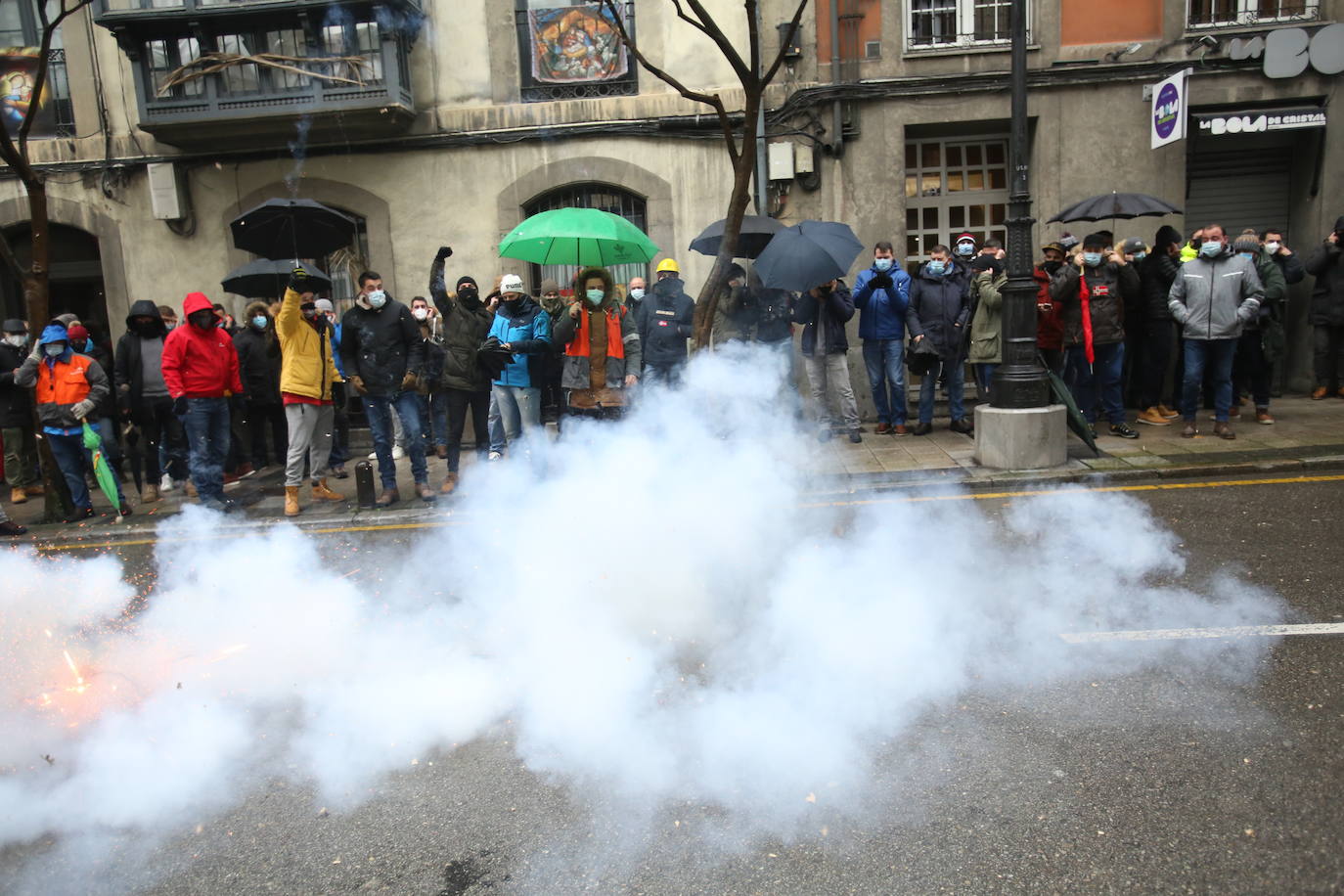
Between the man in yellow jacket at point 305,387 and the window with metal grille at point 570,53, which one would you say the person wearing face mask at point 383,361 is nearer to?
the man in yellow jacket at point 305,387

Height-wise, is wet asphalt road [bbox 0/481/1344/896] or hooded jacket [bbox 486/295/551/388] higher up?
hooded jacket [bbox 486/295/551/388]

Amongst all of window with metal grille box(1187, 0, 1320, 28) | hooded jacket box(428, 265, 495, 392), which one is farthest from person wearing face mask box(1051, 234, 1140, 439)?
hooded jacket box(428, 265, 495, 392)

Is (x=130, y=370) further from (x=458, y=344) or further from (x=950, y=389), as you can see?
(x=950, y=389)

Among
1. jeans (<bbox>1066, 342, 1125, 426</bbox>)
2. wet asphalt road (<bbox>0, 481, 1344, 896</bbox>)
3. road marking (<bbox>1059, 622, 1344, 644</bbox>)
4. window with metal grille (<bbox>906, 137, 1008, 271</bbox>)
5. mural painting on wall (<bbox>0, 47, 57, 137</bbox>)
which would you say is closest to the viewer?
wet asphalt road (<bbox>0, 481, 1344, 896</bbox>)

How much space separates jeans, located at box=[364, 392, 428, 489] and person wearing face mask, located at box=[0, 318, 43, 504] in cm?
375

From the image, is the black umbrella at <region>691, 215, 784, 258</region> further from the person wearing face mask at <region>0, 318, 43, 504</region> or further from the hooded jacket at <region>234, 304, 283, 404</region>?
the person wearing face mask at <region>0, 318, 43, 504</region>

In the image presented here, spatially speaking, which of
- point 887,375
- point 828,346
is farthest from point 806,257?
point 887,375

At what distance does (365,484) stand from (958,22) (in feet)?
28.1

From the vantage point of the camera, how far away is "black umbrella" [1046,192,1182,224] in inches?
365

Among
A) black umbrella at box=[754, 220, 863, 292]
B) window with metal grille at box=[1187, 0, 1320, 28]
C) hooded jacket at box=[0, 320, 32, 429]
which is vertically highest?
window with metal grille at box=[1187, 0, 1320, 28]

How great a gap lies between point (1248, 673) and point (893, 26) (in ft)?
29.8

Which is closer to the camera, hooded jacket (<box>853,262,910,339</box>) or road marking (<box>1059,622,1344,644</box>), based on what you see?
road marking (<box>1059,622,1344,644</box>)

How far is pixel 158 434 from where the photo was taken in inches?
352

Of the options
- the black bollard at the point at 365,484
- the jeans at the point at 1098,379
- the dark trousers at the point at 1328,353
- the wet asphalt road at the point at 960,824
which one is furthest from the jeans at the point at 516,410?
the dark trousers at the point at 1328,353
